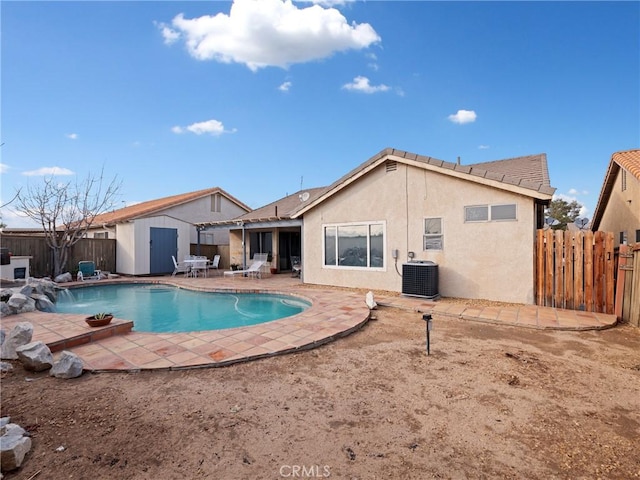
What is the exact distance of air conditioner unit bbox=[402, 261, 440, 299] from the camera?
325 inches

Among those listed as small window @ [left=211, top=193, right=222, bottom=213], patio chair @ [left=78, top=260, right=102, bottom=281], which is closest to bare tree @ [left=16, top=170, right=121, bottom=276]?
patio chair @ [left=78, top=260, right=102, bottom=281]

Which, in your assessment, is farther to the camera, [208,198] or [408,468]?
[208,198]

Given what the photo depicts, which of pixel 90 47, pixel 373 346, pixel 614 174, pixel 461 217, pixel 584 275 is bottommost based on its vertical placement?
→ pixel 373 346

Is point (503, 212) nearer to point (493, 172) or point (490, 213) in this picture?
point (490, 213)

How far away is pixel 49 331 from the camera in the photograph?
520cm

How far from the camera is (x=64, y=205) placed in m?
15.2

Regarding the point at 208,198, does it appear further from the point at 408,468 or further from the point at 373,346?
the point at 408,468

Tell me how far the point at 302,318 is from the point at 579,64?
1278 cm

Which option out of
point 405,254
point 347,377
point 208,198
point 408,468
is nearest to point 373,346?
point 347,377

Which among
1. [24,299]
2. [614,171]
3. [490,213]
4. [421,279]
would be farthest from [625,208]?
[24,299]

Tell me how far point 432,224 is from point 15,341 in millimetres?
9189

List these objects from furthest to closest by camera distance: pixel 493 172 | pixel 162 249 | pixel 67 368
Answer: pixel 162 249 < pixel 493 172 < pixel 67 368

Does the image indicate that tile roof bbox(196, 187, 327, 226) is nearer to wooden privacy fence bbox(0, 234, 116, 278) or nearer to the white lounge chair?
the white lounge chair

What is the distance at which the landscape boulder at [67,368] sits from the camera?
11.9 feet
